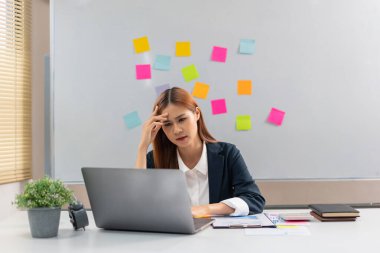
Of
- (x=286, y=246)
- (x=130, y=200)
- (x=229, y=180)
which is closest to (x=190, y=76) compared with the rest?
(x=229, y=180)

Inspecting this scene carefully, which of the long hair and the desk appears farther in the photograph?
the long hair

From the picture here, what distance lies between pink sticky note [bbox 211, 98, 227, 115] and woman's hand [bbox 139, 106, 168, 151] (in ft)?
1.89

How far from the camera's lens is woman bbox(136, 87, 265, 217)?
227cm

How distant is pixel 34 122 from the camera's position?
9.48 feet

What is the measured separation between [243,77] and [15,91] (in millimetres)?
1253

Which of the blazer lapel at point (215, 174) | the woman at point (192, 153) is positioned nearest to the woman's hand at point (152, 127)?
the woman at point (192, 153)

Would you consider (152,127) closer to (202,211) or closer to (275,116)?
(202,211)

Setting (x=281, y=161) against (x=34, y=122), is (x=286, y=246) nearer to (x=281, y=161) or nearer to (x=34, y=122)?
(x=281, y=161)

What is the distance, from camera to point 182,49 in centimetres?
288

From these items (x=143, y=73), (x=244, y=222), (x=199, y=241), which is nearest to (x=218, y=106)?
(x=143, y=73)

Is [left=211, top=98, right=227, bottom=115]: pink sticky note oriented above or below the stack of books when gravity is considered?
above

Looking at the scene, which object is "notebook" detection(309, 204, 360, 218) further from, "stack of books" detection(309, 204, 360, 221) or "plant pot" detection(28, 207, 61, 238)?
"plant pot" detection(28, 207, 61, 238)

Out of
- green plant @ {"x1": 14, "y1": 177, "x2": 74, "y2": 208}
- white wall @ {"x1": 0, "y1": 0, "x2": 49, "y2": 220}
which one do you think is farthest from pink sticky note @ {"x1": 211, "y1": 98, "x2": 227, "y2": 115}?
green plant @ {"x1": 14, "y1": 177, "x2": 74, "y2": 208}

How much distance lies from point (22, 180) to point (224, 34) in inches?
54.8
